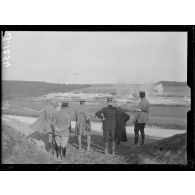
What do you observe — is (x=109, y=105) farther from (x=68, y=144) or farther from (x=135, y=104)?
(x=68, y=144)

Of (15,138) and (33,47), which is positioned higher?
(33,47)

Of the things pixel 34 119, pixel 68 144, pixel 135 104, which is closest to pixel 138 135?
pixel 135 104

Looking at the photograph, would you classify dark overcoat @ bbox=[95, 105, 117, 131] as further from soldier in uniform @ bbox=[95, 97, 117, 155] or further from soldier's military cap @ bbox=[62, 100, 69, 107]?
soldier's military cap @ bbox=[62, 100, 69, 107]

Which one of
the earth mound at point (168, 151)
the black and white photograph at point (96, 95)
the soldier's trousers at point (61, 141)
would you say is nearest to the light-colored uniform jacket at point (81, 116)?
the black and white photograph at point (96, 95)

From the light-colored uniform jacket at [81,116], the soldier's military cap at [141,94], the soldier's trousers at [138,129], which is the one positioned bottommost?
the soldier's trousers at [138,129]

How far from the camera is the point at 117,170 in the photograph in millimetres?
2447

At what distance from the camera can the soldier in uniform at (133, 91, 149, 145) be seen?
2454 millimetres

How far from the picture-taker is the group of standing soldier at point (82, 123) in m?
2.46

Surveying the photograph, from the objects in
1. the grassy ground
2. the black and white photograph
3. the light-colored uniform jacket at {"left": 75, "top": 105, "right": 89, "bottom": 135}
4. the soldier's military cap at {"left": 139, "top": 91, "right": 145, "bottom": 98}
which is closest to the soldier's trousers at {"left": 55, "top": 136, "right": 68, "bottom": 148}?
the black and white photograph

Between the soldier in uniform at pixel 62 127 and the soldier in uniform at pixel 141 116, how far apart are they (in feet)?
1.51

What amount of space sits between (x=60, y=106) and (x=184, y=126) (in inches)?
33.8

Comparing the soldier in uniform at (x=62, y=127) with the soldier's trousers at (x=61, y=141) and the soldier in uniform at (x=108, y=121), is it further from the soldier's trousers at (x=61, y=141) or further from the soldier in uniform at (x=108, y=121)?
the soldier in uniform at (x=108, y=121)

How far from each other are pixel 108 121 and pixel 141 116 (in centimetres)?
23

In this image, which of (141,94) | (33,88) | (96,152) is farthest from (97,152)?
(33,88)
